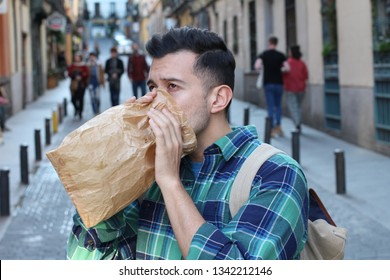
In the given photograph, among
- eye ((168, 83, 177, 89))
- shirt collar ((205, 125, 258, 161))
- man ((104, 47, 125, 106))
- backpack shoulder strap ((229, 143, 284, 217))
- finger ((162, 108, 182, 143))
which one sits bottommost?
backpack shoulder strap ((229, 143, 284, 217))

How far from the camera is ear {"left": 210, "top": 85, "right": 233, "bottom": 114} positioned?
213 cm

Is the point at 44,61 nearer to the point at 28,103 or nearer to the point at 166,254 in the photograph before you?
the point at 28,103

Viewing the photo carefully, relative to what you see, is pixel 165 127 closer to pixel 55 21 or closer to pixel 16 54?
pixel 16 54

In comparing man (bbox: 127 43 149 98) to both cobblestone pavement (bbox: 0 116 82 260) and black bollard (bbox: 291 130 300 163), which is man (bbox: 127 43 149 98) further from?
black bollard (bbox: 291 130 300 163)

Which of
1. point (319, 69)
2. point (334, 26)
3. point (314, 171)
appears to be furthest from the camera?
point (319, 69)

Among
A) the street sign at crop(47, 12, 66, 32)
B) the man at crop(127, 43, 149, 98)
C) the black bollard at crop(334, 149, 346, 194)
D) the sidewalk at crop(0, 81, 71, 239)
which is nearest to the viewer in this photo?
the black bollard at crop(334, 149, 346, 194)

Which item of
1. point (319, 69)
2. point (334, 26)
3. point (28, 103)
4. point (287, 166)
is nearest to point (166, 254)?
point (287, 166)

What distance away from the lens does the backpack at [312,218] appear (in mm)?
1972

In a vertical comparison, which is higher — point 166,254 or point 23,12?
point 23,12

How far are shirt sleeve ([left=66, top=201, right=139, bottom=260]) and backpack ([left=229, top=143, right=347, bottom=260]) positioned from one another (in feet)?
1.10

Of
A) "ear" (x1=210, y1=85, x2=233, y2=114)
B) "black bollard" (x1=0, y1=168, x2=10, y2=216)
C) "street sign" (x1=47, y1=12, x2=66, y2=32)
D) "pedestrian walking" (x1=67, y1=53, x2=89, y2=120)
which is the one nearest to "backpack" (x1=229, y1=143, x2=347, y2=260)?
"ear" (x1=210, y1=85, x2=233, y2=114)

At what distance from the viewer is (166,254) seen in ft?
6.73

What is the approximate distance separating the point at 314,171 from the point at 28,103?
16.6 metres
